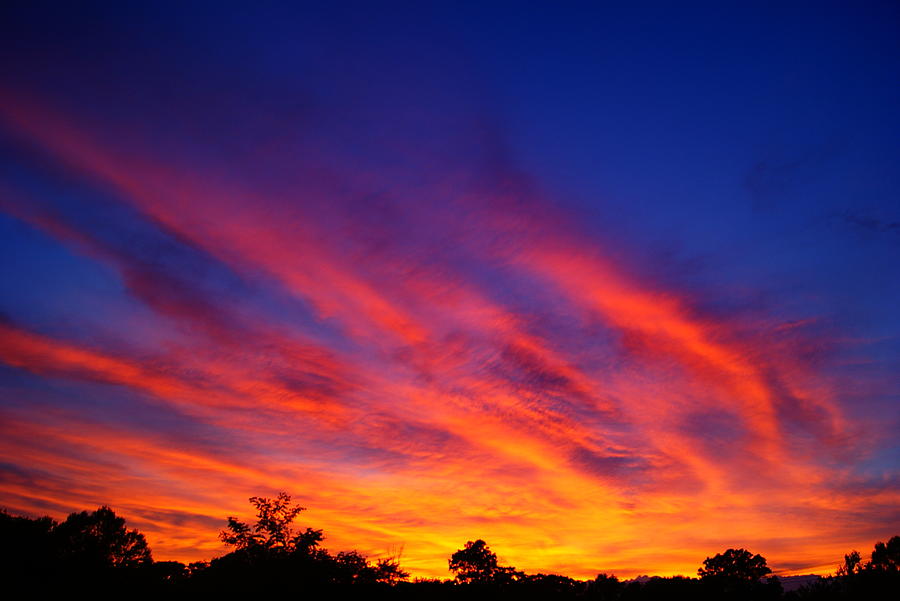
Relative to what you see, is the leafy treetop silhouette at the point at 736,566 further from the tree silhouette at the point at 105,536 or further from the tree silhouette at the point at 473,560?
the tree silhouette at the point at 105,536

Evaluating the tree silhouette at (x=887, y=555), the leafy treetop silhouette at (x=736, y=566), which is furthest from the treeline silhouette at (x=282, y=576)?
the leafy treetop silhouette at (x=736, y=566)

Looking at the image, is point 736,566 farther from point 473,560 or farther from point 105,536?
point 105,536

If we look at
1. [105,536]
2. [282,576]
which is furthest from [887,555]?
[105,536]

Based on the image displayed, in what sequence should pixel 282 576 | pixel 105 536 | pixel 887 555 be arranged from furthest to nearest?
pixel 105 536, pixel 887 555, pixel 282 576

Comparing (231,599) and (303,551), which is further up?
(303,551)

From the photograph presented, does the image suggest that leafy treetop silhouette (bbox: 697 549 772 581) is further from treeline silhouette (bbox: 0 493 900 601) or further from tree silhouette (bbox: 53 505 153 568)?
tree silhouette (bbox: 53 505 153 568)

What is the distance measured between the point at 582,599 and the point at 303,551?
25502mm

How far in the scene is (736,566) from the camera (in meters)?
78.0

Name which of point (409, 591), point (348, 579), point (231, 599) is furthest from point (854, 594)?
point (231, 599)

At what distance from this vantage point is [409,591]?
75.4ft

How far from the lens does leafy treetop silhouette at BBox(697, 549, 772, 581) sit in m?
75.1

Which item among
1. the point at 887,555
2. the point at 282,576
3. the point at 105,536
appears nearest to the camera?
the point at 282,576

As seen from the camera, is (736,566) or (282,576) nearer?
(282,576)

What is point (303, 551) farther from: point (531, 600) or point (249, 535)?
point (249, 535)
